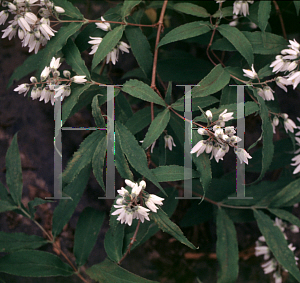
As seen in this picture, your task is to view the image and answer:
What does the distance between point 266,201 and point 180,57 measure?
2.43 feet

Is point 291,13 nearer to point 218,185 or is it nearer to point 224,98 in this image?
point 224,98

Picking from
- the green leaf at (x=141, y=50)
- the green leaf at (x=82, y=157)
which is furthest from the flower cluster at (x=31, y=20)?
the green leaf at (x=82, y=157)

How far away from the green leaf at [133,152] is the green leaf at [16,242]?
0.64 meters

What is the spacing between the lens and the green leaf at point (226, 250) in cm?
116

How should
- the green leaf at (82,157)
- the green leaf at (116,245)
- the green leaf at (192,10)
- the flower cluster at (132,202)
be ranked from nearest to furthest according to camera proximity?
the flower cluster at (132,202)
the green leaf at (82,157)
the green leaf at (116,245)
the green leaf at (192,10)

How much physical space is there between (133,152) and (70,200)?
1.61 ft

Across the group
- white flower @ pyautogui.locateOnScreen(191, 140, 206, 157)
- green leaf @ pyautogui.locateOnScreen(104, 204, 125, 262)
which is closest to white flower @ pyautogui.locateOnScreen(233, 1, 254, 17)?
white flower @ pyautogui.locateOnScreen(191, 140, 206, 157)

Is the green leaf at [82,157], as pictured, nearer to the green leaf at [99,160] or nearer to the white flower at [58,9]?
the green leaf at [99,160]

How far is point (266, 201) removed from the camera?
1240 millimetres

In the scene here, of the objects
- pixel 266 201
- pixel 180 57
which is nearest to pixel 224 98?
pixel 180 57

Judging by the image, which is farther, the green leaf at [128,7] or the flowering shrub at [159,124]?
the green leaf at [128,7]

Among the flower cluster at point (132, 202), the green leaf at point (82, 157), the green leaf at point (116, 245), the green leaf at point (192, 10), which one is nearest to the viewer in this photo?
the flower cluster at point (132, 202)

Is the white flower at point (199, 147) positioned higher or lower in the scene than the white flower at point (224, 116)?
lower

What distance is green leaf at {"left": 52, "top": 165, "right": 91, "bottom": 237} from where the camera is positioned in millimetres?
1217
